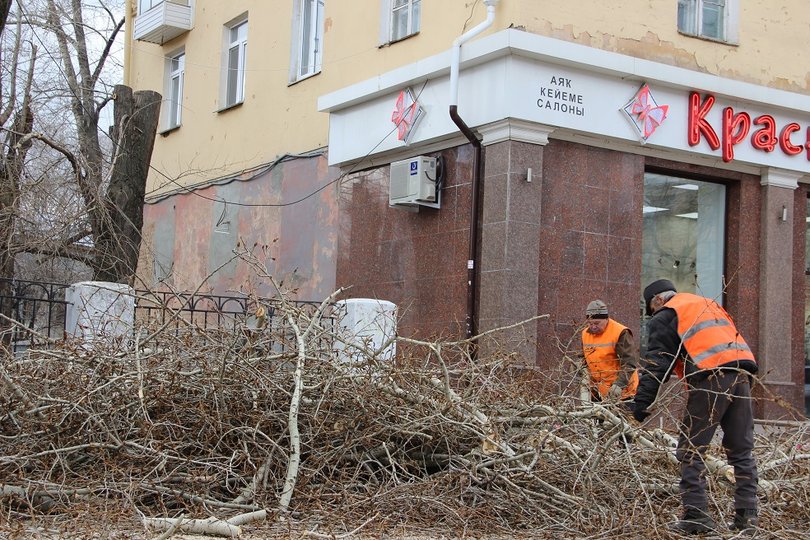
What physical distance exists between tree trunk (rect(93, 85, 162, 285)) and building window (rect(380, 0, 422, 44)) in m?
2.95

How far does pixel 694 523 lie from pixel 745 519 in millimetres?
321

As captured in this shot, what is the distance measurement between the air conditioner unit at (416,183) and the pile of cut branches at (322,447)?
5740 mm

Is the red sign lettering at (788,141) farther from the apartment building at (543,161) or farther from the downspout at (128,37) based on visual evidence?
the downspout at (128,37)

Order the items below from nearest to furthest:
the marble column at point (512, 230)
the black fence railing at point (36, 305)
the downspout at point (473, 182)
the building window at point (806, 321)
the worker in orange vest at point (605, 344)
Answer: the worker in orange vest at point (605, 344), the black fence railing at point (36, 305), the marble column at point (512, 230), the downspout at point (473, 182), the building window at point (806, 321)

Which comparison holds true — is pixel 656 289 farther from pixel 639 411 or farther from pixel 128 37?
pixel 128 37

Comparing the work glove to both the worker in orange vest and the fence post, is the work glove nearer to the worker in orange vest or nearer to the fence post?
the worker in orange vest

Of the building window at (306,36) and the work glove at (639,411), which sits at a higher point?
the building window at (306,36)

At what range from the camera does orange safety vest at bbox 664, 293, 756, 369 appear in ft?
22.8

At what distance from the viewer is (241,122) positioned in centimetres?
1772

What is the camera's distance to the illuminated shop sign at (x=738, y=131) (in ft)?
43.9

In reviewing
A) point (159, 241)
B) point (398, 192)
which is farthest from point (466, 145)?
point (159, 241)

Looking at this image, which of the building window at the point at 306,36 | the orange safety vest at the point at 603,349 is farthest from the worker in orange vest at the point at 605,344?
the building window at the point at 306,36

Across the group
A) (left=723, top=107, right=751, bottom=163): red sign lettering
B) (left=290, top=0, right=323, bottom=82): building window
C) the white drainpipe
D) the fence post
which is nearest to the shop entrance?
(left=723, top=107, right=751, bottom=163): red sign lettering

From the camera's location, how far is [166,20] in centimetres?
1909
